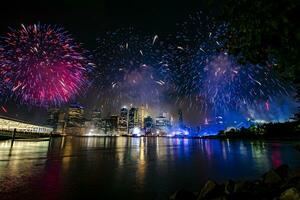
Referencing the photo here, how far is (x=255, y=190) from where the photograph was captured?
14219mm

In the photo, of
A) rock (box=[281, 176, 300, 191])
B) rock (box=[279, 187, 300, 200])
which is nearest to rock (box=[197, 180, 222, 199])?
rock (box=[281, 176, 300, 191])

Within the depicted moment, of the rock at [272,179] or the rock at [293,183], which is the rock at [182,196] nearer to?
the rock at [293,183]

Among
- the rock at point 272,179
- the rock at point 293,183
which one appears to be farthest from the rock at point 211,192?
the rock at point 272,179

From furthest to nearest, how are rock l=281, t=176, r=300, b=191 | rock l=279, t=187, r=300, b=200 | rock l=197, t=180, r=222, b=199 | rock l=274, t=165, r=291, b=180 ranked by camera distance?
rock l=274, t=165, r=291, b=180
rock l=197, t=180, r=222, b=199
rock l=281, t=176, r=300, b=191
rock l=279, t=187, r=300, b=200

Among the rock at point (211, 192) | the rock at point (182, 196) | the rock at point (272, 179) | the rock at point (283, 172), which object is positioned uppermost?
the rock at point (283, 172)

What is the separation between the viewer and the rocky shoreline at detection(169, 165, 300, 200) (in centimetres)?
1244

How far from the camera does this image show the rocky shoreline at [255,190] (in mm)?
12438

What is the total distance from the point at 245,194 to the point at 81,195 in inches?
495

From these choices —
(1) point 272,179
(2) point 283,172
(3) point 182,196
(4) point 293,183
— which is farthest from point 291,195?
(2) point 283,172

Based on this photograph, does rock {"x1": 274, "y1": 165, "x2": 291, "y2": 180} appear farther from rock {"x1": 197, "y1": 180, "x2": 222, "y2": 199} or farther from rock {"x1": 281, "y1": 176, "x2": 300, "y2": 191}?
rock {"x1": 197, "y1": 180, "x2": 222, "y2": 199}

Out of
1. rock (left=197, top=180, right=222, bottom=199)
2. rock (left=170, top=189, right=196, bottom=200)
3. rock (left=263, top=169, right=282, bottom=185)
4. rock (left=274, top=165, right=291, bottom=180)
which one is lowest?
rock (left=170, top=189, right=196, bottom=200)

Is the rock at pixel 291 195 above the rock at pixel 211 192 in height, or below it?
above

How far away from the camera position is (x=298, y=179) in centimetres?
1519

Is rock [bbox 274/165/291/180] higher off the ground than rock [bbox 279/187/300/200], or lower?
higher
